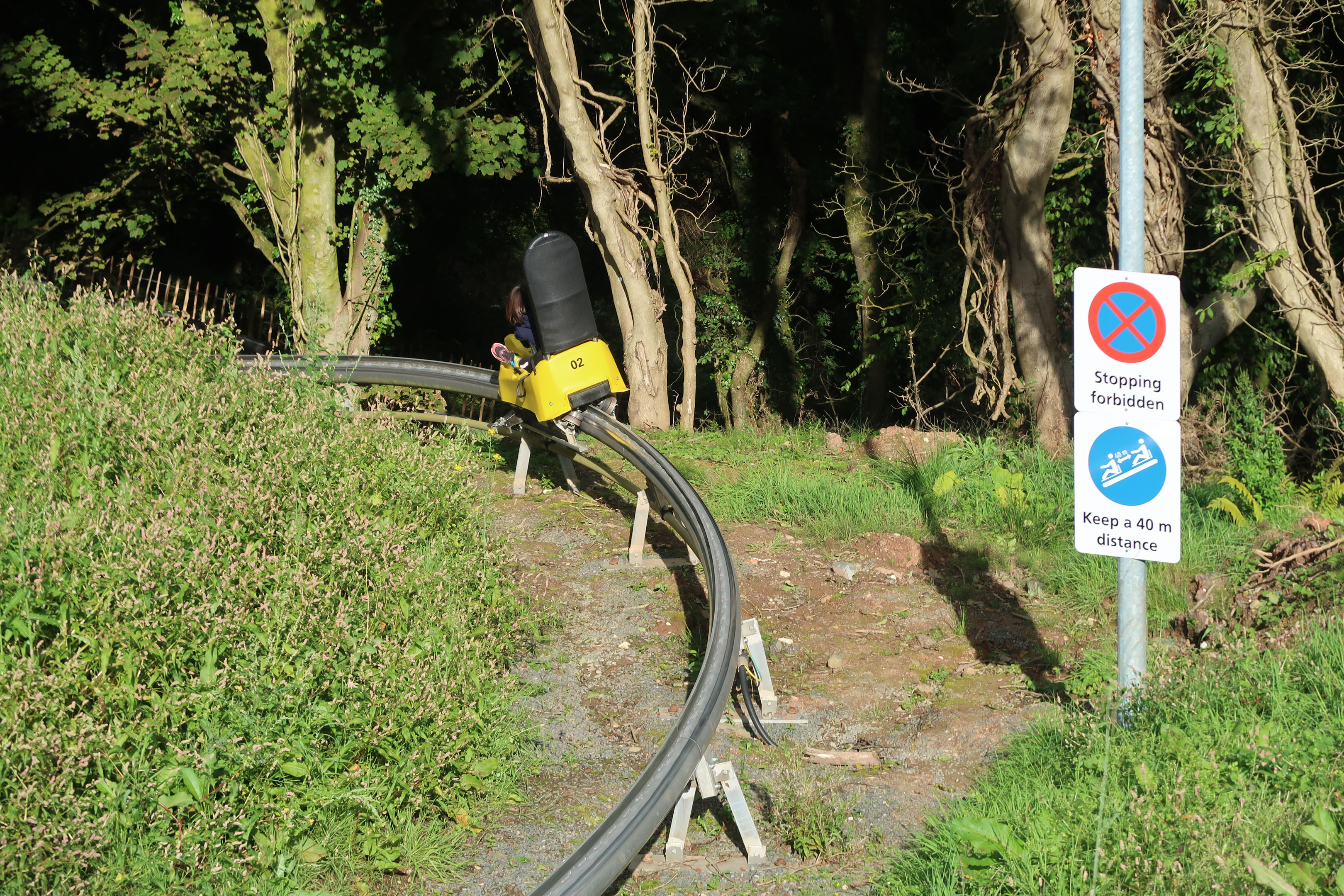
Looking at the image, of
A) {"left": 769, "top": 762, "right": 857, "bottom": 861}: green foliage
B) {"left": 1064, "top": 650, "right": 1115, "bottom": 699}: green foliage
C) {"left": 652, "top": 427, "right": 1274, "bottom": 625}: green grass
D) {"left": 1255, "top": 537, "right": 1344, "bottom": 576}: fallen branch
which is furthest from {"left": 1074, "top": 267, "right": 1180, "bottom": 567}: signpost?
{"left": 1255, "top": 537, "right": 1344, "bottom": 576}: fallen branch

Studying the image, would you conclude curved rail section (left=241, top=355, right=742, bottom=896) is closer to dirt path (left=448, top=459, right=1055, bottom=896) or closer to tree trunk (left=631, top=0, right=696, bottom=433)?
dirt path (left=448, top=459, right=1055, bottom=896)

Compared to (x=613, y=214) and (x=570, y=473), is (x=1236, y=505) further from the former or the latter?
(x=613, y=214)

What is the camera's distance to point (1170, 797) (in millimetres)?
3869

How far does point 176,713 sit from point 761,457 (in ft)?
20.7

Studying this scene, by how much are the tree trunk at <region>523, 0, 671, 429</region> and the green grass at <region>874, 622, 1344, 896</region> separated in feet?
23.4

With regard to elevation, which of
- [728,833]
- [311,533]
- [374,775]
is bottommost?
[728,833]

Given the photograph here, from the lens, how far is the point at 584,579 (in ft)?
23.6

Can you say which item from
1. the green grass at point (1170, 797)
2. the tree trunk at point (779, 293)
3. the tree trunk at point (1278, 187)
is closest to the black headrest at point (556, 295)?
the green grass at point (1170, 797)

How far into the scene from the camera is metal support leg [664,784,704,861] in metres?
4.51

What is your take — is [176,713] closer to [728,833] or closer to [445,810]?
[445,810]

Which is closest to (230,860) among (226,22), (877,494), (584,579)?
(584,579)

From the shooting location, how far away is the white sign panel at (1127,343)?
4664mm

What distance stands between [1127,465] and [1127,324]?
0.61 meters

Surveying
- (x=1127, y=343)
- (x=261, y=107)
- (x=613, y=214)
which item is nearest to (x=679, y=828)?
(x=1127, y=343)
